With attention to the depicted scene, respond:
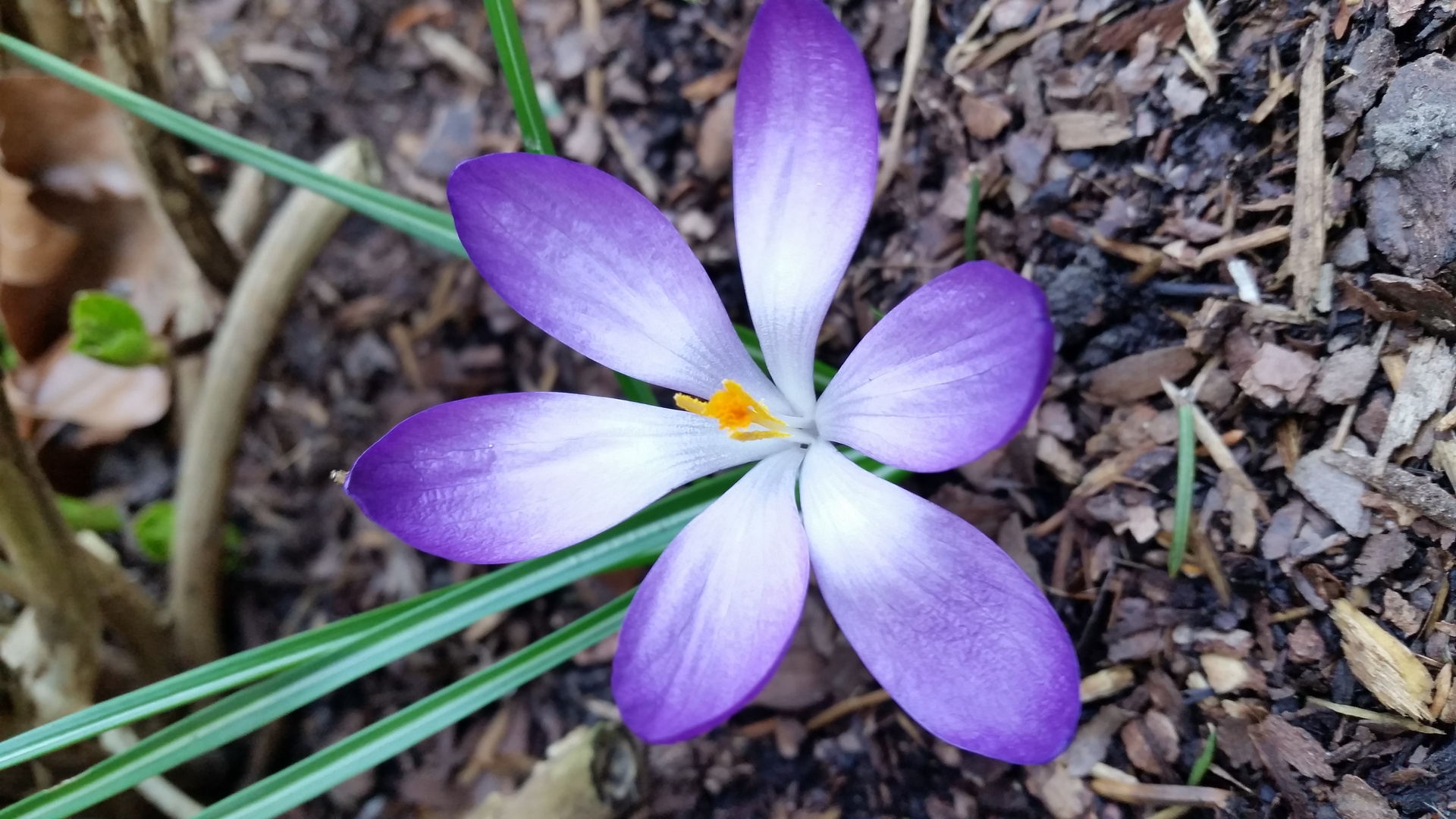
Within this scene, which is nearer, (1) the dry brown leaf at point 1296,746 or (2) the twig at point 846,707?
(1) the dry brown leaf at point 1296,746

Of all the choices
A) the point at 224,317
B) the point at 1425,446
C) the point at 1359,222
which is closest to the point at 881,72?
the point at 1359,222

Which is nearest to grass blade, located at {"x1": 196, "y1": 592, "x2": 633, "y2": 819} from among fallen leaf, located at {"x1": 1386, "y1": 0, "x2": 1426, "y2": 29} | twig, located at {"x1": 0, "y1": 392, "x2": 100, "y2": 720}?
twig, located at {"x1": 0, "y1": 392, "x2": 100, "y2": 720}

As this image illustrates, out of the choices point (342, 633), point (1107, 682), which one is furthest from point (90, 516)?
A: point (1107, 682)

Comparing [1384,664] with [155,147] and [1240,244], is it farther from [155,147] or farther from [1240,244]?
[155,147]

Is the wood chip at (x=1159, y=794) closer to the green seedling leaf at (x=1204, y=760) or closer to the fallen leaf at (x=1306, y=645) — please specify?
the green seedling leaf at (x=1204, y=760)

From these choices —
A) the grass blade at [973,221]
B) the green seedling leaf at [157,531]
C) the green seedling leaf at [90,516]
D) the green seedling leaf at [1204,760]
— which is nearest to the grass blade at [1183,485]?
the green seedling leaf at [1204,760]

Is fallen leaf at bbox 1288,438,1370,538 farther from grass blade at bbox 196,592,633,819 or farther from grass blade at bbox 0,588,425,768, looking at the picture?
grass blade at bbox 0,588,425,768
